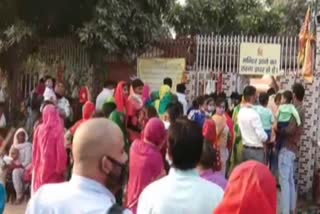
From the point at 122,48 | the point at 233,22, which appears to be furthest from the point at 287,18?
the point at 122,48

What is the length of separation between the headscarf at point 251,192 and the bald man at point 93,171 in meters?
0.65

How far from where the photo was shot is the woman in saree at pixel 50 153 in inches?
350

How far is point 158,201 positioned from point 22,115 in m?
13.5

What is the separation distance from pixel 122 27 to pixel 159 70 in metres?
1.40

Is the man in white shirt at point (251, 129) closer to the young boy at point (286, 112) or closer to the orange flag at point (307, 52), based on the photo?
the young boy at point (286, 112)

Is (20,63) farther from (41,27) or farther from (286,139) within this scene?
(286,139)

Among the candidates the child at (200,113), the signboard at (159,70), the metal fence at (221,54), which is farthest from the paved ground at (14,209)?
the metal fence at (221,54)

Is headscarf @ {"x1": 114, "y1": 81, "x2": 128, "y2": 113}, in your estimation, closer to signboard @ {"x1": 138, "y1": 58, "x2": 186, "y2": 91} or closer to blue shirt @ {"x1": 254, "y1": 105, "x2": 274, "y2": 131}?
blue shirt @ {"x1": 254, "y1": 105, "x2": 274, "y2": 131}

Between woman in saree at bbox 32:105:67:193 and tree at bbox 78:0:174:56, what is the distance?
7.76 meters

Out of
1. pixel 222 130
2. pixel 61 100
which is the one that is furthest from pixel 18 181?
pixel 222 130

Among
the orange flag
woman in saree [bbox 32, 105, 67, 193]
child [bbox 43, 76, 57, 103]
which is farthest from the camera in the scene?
child [bbox 43, 76, 57, 103]

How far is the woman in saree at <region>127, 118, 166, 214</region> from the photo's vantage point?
6.98 metres

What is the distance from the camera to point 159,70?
54.6 ft

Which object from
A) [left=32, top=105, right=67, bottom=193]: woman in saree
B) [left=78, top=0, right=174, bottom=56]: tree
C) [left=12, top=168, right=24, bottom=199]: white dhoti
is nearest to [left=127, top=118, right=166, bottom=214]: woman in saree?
[left=32, top=105, right=67, bottom=193]: woman in saree
